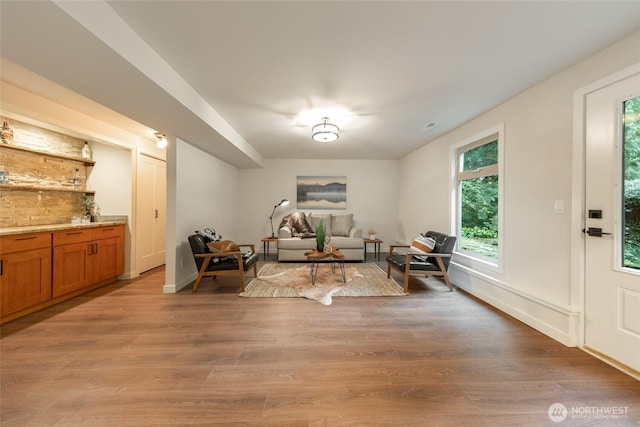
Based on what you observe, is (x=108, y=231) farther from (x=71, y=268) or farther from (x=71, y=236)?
(x=71, y=268)

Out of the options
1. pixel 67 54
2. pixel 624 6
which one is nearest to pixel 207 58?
pixel 67 54

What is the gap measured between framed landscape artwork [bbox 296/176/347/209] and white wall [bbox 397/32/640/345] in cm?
333

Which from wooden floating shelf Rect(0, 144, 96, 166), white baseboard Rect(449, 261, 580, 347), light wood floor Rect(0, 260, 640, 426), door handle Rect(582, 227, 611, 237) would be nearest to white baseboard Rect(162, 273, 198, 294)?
light wood floor Rect(0, 260, 640, 426)

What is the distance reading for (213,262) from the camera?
3316 mm

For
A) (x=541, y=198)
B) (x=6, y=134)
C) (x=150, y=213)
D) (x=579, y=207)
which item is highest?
(x=6, y=134)

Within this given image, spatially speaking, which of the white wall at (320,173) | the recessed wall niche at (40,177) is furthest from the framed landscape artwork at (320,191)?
the recessed wall niche at (40,177)

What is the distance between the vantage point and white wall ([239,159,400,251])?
234 inches

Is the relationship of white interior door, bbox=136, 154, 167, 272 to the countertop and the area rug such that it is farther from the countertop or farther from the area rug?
the area rug

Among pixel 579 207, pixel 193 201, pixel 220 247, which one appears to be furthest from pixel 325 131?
pixel 579 207

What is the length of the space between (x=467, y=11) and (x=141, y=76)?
236cm

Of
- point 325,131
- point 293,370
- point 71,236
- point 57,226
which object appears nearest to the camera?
point 293,370

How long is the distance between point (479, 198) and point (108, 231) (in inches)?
215

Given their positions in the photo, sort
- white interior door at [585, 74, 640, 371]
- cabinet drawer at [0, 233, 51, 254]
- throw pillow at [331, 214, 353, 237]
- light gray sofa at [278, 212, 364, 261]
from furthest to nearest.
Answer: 1. throw pillow at [331, 214, 353, 237]
2. light gray sofa at [278, 212, 364, 261]
3. cabinet drawer at [0, 233, 51, 254]
4. white interior door at [585, 74, 640, 371]

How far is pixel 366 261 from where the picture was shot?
5.07 meters
